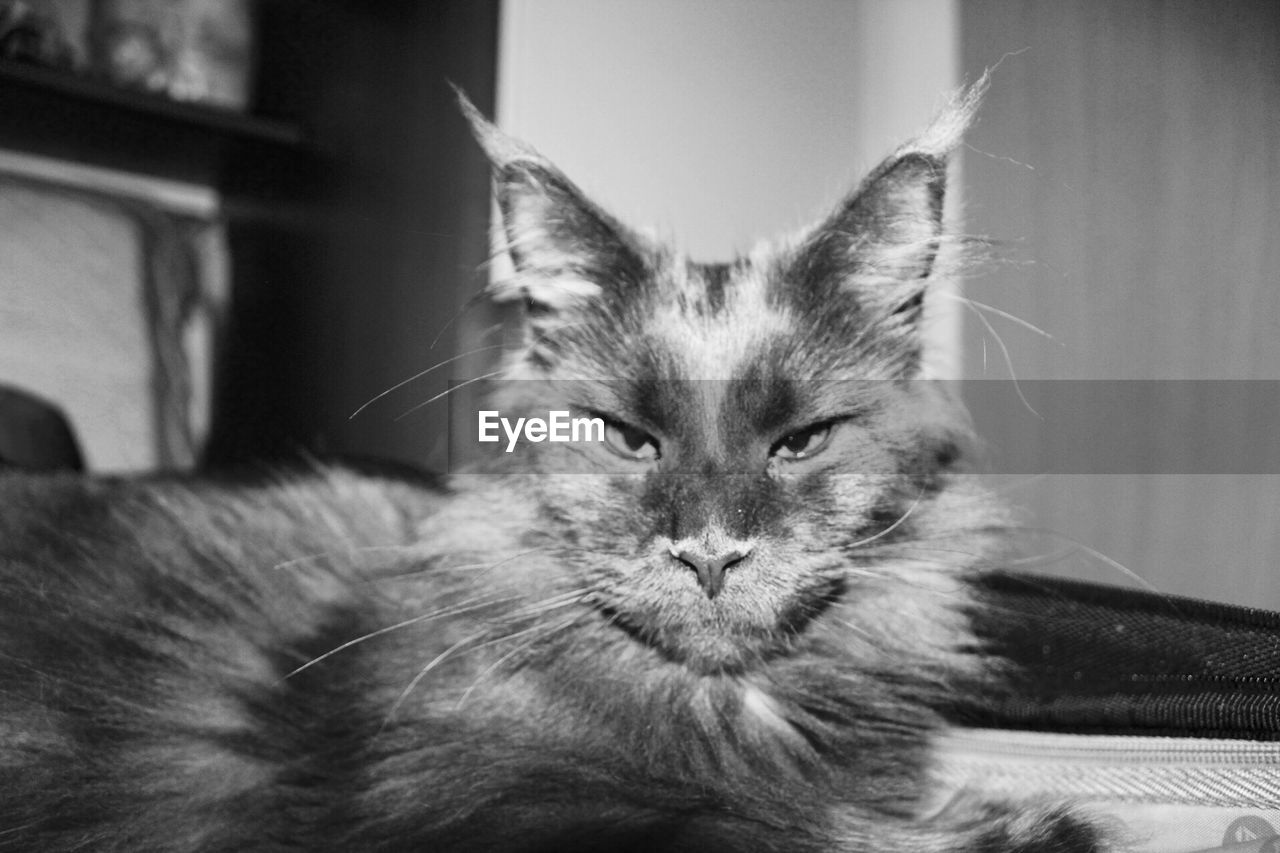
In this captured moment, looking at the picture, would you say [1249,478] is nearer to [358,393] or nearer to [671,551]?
[671,551]

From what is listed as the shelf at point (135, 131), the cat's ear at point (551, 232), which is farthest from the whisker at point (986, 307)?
the shelf at point (135, 131)

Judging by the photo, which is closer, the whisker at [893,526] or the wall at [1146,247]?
the whisker at [893,526]

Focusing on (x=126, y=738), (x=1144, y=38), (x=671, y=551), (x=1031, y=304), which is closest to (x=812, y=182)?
(x=1031, y=304)

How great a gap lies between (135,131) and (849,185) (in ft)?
4.45

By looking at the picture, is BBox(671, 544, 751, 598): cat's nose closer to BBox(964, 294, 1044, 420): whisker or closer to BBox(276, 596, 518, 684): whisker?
BBox(276, 596, 518, 684): whisker

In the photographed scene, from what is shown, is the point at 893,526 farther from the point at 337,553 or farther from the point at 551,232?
the point at 337,553

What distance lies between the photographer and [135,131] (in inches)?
62.3

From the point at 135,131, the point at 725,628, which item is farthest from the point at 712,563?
the point at 135,131

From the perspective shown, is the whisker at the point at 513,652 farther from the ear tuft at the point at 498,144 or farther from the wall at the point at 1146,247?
the wall at the point at 1146,247

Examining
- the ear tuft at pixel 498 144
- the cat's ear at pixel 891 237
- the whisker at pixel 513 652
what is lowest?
the whisker at pixel 513 652

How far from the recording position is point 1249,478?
3.35 feet

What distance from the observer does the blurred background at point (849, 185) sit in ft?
3.16

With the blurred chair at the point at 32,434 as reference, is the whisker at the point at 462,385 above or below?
above

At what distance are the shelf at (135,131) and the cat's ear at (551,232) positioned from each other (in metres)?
0.70
